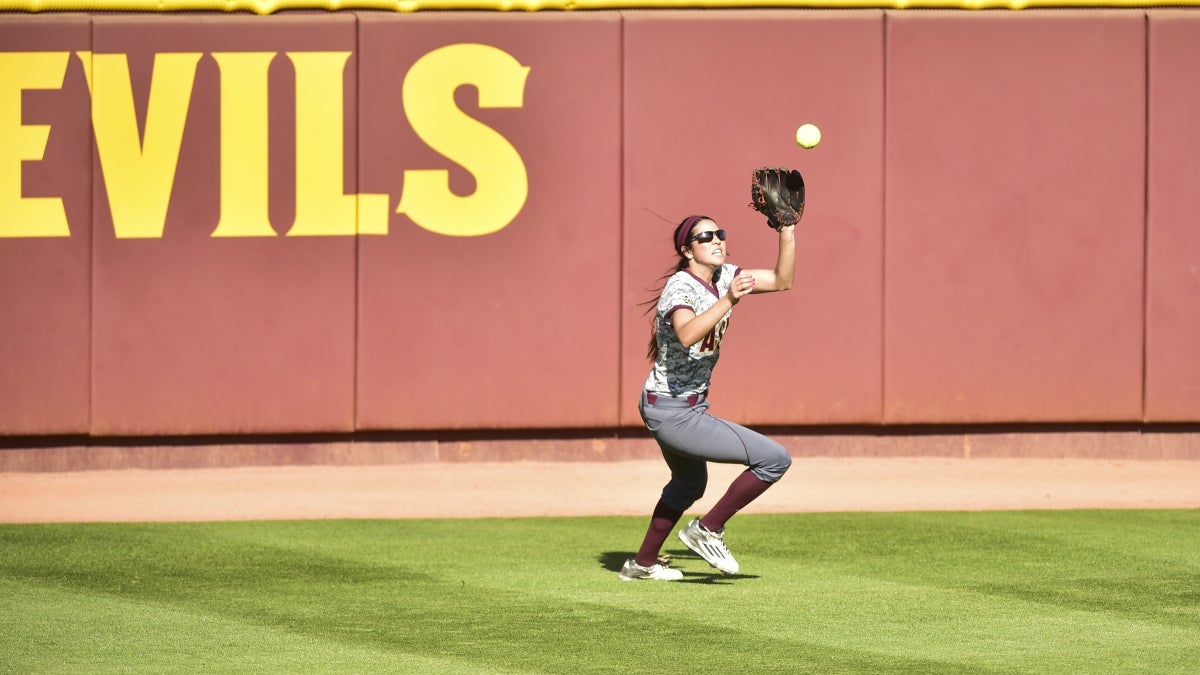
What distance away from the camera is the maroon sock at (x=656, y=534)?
7.46 meters

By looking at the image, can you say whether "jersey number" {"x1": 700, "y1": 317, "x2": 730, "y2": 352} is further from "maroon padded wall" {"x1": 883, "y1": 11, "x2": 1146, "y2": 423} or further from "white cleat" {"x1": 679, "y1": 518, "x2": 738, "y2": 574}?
"maroon padded wall" {"x1": 883, "y1": 11, "x2": 1146, "y2": 423}

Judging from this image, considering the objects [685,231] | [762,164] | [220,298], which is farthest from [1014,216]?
[220,298]

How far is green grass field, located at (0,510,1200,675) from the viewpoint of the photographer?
5.69m

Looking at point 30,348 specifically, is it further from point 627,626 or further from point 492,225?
point 627,626

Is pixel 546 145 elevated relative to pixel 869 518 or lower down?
elevated

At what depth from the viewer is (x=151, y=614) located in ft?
21.5

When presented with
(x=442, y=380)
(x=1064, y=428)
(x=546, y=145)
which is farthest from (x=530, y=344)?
(x=1064, y=428)

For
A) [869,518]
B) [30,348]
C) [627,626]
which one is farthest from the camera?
[30,348]

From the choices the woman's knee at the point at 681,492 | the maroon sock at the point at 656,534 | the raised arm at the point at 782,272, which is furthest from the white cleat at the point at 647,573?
the raised arm at the point at 782,272

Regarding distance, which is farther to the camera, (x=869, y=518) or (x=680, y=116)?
(x=680, y=116)

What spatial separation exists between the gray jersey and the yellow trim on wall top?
16.3 feet

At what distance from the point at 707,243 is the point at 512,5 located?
5111 mm

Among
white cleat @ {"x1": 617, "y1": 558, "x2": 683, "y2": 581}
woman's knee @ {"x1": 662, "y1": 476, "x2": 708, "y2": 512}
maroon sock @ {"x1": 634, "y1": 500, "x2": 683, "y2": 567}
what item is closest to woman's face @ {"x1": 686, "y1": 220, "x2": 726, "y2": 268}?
woman's knee @ {"x1": 662, "y1": 476, "x2": 708, "y2": 512}

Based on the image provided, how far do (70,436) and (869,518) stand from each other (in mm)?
5805
